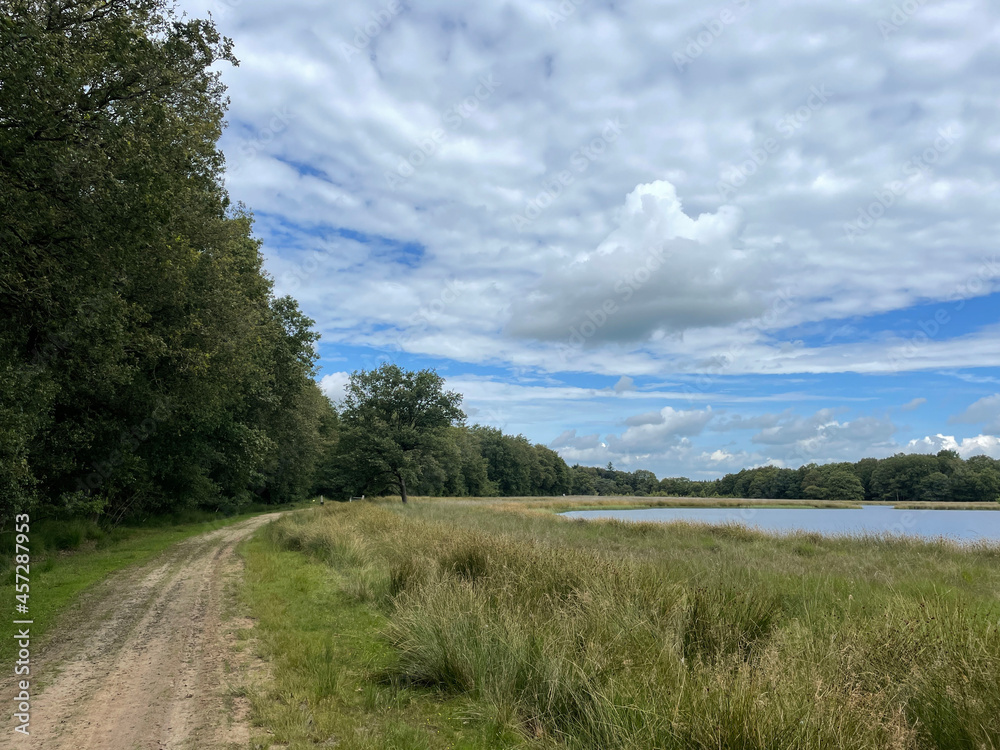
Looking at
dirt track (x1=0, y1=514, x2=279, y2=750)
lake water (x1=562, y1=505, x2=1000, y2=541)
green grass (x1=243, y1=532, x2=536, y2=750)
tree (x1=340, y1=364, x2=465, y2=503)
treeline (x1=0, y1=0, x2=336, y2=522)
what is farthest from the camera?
tree (x1=340, y1=364, x2=465, y2=503)

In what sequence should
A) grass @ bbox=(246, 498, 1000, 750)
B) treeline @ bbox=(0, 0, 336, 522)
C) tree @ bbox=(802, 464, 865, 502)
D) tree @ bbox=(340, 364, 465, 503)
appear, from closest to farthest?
grass @ bbox=(246, 498, 1000, 750) < treeline @ bbox=(0, 0, 336, 522) < tree @ bbox=(340, 364, 465, 503) < tree @ bbox=(802, 464, 865, 502)

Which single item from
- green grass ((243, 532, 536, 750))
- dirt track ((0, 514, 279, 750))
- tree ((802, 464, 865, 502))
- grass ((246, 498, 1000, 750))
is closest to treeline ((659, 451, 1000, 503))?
tree ((802, 464, 865, 502))

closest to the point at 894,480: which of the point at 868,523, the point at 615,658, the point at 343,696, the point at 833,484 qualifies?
the point at 833,484

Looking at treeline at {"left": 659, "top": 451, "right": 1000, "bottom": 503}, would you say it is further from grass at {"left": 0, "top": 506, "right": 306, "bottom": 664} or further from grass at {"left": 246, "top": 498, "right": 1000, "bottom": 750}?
grass at {"left": 0, "top": 506, "right": 306, "bottom": 664}

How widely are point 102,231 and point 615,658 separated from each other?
9.44 m

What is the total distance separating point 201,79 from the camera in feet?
33.9

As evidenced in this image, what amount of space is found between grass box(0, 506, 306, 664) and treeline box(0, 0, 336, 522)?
1.16m

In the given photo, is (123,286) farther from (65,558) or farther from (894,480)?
(894,480)

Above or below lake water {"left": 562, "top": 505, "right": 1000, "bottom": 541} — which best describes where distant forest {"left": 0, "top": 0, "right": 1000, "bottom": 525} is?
above

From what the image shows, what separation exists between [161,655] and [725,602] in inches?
275

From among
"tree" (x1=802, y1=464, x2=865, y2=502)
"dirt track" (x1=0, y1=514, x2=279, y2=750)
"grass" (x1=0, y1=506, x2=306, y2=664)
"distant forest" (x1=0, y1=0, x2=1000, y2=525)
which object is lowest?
"tree" (x1=802, y1=464, x2=865, y2=502)

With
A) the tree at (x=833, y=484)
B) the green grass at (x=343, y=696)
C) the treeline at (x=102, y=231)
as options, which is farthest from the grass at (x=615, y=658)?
the tree at (x=833, y=484)

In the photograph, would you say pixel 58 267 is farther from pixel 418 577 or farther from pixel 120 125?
pixel 418 577

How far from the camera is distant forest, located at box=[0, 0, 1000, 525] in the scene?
774 cm
